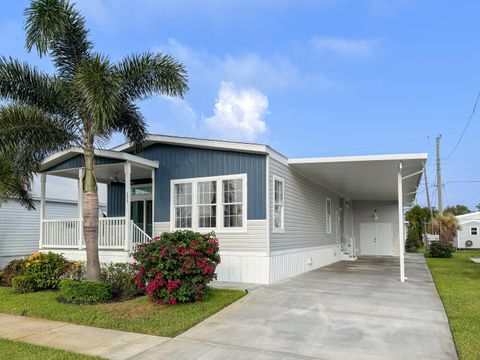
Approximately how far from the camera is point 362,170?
13266 millimetres

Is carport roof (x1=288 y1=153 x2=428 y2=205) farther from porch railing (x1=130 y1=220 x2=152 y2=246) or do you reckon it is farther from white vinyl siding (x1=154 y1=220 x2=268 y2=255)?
porch railing (x1=130 y1=220 x2=152 y2=246)

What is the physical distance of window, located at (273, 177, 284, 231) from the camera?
11.9 meters

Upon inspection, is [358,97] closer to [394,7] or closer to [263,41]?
[263,41]

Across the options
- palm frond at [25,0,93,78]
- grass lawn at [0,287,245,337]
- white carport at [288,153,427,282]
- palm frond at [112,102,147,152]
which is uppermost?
palm frond at [25,0,93,78]

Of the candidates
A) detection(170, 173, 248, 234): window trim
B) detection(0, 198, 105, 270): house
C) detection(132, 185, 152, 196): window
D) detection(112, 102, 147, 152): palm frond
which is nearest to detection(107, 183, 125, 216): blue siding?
detection(132, 185, 152, 196): window

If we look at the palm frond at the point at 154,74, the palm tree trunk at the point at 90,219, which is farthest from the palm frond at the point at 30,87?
the palm frond at the point at 154,74

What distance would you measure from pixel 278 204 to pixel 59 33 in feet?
23.4

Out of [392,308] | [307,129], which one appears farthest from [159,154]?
[307,129]

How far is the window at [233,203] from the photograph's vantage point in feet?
38.0

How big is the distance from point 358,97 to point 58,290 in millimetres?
16670

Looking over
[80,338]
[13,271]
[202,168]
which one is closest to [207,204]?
[202,168]

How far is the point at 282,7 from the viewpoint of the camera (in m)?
13.1

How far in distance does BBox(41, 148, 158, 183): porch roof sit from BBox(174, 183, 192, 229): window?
114 centimetres

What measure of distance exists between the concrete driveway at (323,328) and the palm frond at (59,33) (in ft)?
23.3
